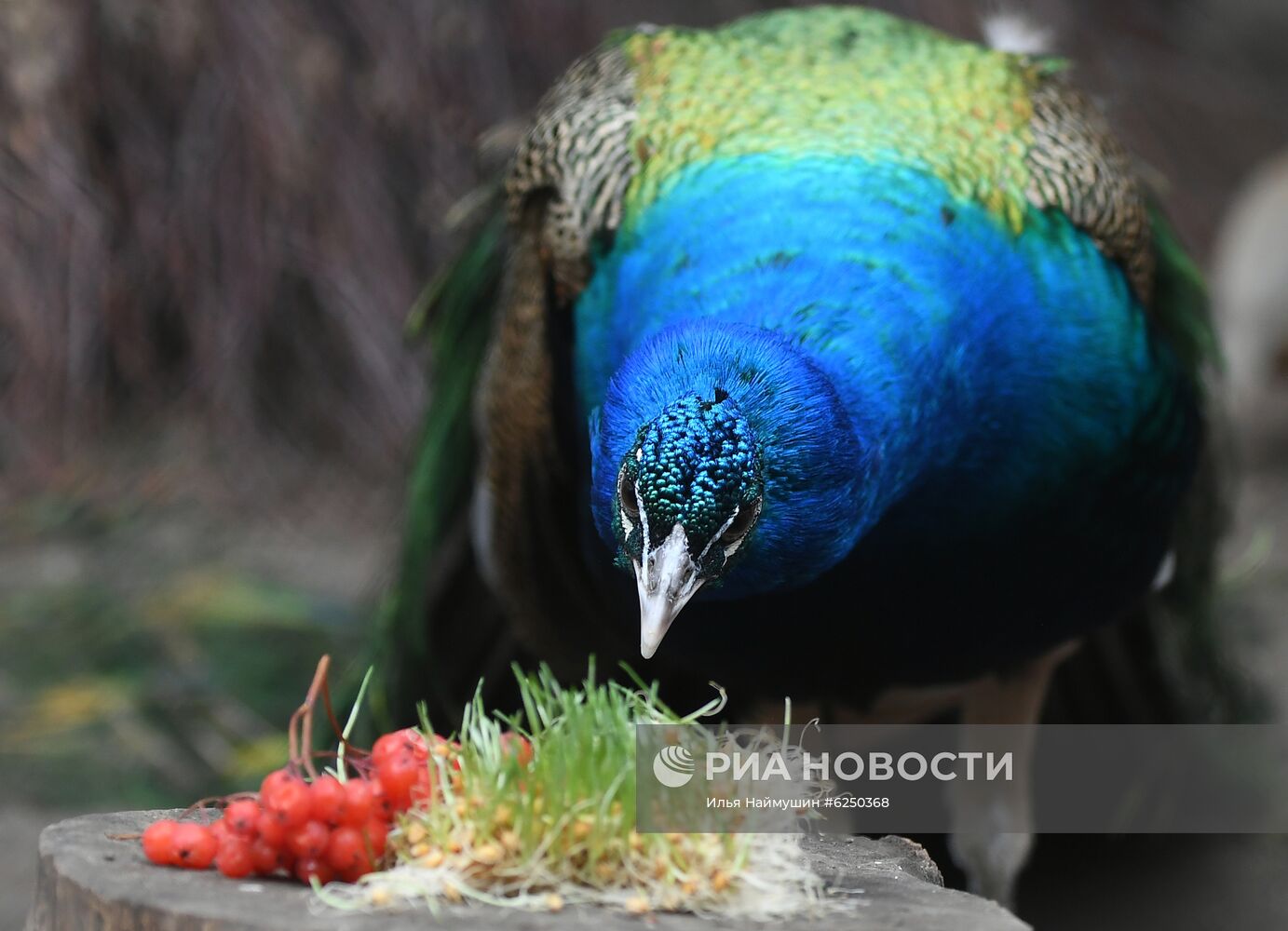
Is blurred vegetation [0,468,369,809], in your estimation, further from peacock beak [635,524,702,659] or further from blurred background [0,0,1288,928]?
peacock beak [635,524,702,659]

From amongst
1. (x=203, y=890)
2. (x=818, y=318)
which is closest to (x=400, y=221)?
(x=818, y=318)

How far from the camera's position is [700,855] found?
184 cm

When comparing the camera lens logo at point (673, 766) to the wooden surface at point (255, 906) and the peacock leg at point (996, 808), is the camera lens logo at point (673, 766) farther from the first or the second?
the peacock leg at point (996, 808)

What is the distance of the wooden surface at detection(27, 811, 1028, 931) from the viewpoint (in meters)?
1.71

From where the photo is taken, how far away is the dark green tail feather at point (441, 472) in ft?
12.4

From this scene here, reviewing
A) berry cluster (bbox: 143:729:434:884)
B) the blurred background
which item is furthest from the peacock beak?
the blurred background

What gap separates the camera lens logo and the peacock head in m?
0.16

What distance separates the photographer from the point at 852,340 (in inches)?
96.8

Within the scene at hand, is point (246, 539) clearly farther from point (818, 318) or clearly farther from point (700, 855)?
point (700, 855)

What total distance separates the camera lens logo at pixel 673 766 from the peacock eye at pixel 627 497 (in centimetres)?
33

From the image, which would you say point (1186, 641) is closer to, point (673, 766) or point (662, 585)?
point (662, 585)

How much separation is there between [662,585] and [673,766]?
26cm

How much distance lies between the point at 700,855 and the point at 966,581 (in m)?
1.31

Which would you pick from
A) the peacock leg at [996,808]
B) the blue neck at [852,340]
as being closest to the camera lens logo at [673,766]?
the blue neck at [852,340]
